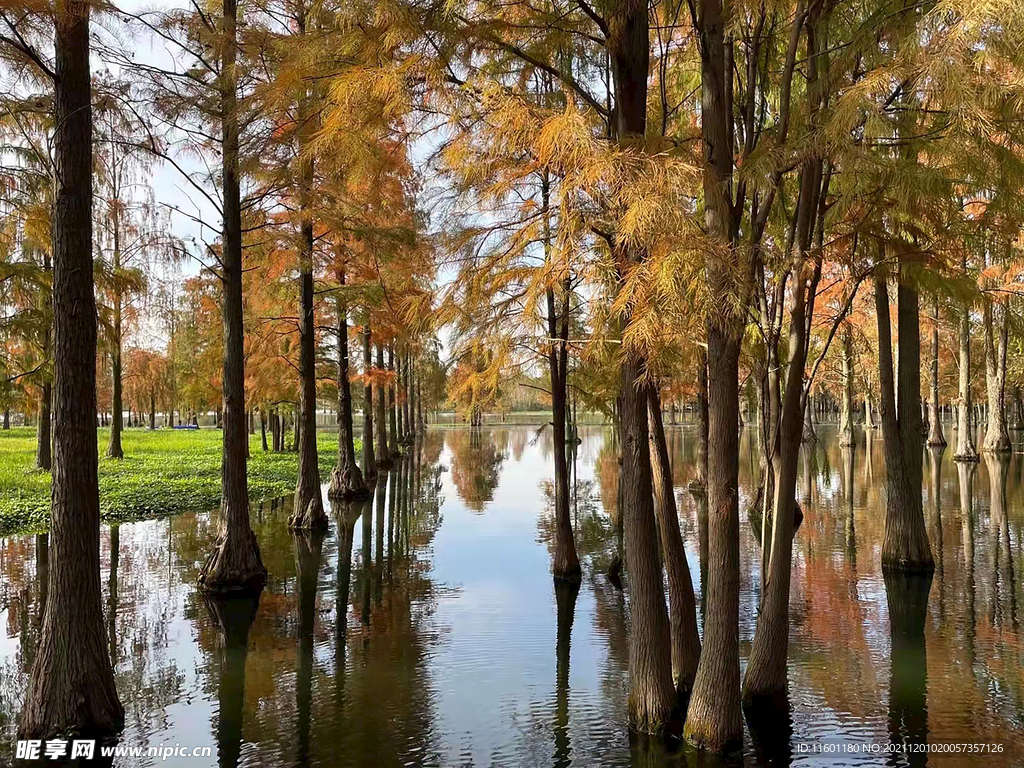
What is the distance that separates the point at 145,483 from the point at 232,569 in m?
10.8

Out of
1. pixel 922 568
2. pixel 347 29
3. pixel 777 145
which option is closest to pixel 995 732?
pixel 777 145

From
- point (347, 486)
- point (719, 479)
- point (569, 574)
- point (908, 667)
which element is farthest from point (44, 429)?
point (908, 667)

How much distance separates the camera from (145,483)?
20141 millimetres

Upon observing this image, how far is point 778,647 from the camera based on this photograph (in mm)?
6469

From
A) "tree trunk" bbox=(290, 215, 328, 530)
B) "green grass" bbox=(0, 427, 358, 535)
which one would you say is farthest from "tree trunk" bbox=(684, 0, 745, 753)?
"green grass" bbox=(0, 427, 358, 535)

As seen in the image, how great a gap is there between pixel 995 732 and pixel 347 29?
7.44 m

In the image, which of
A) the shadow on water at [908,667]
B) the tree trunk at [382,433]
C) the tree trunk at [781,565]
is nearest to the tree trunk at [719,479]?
the tree trunk at [781,565]

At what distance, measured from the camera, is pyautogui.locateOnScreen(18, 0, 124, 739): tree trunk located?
5824 millimetres

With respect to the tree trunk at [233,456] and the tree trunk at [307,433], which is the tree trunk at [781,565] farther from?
the tree trunk at [307,433]

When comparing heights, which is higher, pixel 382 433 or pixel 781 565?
pixel 382 433

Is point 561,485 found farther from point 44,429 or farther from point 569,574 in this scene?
point 44,429

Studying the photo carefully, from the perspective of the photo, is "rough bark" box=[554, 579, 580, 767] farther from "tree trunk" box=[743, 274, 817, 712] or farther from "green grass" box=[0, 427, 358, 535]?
"green grass" box=[0, 427, 358, 535]

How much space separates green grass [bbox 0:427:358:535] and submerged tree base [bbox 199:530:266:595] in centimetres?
559

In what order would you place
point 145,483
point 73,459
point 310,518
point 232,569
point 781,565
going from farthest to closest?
point 145,483 → point 310,518 → point 232,569 → point 781,565 → point 73,459
